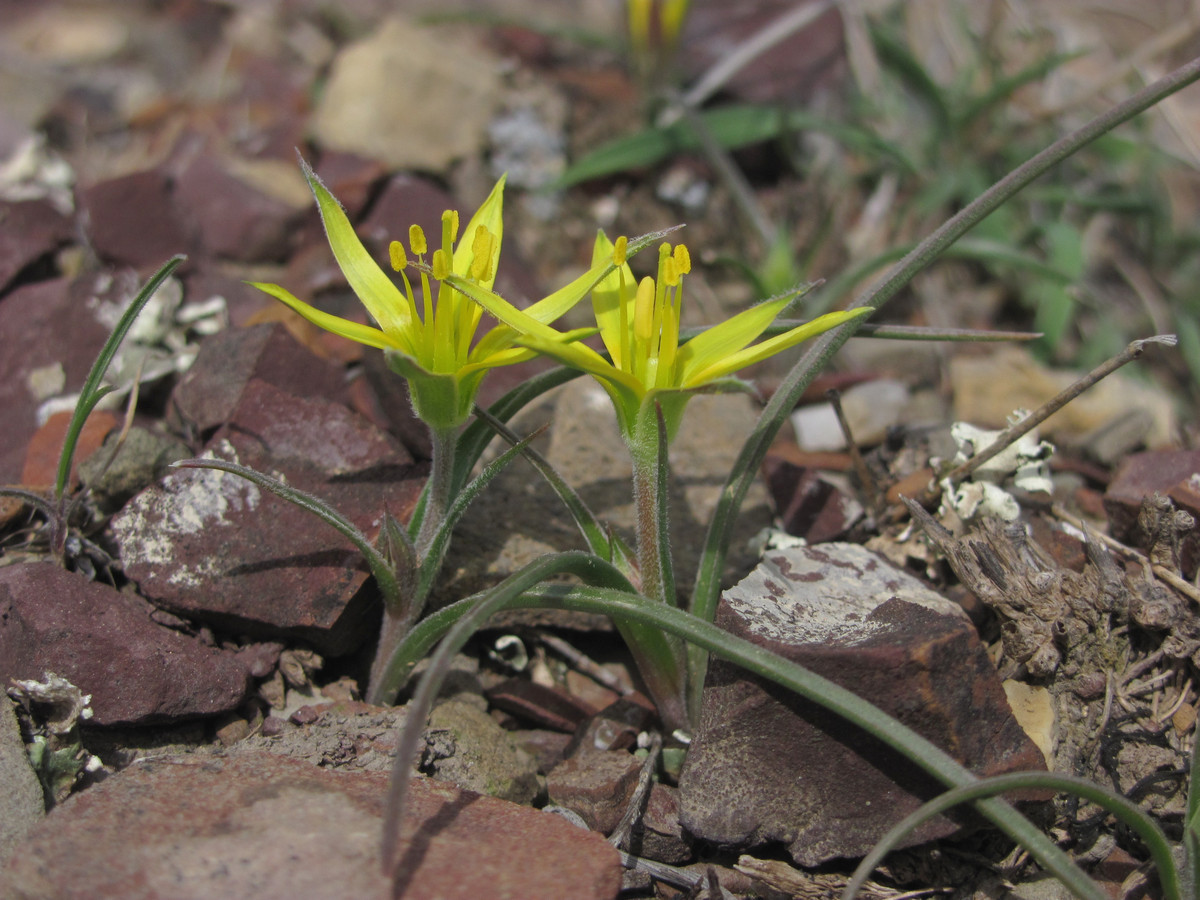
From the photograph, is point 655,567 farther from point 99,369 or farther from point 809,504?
point 99,369

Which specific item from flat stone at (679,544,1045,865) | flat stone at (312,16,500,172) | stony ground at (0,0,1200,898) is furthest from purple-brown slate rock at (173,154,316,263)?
flat stone at (679,544,1045,865)

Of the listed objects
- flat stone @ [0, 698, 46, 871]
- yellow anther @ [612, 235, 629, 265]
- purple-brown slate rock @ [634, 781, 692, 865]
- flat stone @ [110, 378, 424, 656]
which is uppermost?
yellow anther @ [612, 235, 629, 265]

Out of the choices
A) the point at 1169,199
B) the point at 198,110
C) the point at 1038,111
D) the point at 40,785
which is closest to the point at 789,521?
the point at 40,785

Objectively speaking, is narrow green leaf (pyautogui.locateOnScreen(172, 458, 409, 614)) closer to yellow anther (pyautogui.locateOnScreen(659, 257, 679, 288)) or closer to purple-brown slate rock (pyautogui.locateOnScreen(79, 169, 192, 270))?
yellow anther (pyautogui.locateOnScreen(659, 257, 679, 288))

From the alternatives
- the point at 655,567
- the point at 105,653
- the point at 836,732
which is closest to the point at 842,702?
the point at 836,732

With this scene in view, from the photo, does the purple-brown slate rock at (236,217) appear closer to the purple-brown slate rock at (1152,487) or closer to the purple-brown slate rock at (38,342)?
the purple-brown slate rock at (38,342)
